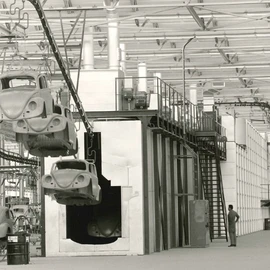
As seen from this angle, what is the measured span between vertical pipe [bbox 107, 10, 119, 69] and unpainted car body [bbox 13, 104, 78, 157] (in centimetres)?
1704

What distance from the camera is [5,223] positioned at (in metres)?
32.5

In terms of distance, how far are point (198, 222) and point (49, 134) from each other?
66.4 ft

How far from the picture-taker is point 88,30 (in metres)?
47.8

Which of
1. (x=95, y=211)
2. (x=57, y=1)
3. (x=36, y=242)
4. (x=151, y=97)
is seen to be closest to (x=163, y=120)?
(x=151, y=97)

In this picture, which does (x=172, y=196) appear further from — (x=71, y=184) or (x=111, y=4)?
(x=71, y=184)

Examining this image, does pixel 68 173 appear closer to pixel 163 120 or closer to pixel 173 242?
pixel 163 120

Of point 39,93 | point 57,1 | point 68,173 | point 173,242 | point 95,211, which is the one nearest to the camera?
point 39,93

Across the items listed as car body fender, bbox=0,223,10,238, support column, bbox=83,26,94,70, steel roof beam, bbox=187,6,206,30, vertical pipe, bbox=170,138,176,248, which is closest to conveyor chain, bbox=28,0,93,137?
car body fender, bbox=0,223,10,238

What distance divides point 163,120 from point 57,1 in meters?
11.1

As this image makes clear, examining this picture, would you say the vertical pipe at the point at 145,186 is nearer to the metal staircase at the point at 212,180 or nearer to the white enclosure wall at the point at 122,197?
the white enclosure wall at the point at 122,197

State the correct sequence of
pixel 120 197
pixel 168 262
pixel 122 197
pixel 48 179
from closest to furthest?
pixel 48 179
pixel 168 262
pixel 122 197
pixel 120 197

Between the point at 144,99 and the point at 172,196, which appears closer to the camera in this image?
the point at 144,99

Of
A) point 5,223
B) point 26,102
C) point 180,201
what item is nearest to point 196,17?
point 180,201

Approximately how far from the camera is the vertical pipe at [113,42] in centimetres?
4019
